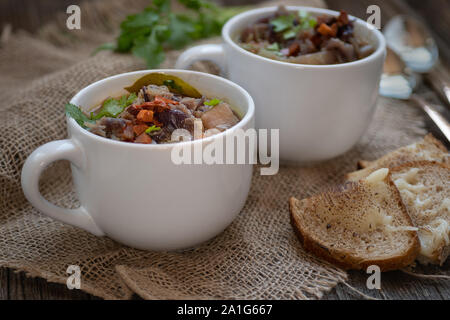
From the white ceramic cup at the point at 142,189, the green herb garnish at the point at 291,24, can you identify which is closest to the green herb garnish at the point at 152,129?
the white ceramic cup at the point at 142,189

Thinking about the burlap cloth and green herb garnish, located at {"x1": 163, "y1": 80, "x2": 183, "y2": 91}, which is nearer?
the burlap cloth

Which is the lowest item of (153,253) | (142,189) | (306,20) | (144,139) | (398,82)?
(153,253)

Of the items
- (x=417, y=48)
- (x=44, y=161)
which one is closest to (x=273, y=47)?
(x=44, y=161)

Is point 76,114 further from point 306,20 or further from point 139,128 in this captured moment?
point 306,20

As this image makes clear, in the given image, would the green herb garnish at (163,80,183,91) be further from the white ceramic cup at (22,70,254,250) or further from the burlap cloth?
the burlap cloth

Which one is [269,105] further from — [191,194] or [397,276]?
[397,276]

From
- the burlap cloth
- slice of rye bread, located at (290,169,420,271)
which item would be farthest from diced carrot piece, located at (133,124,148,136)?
slice of rye bread, located at (290,169,420,271)
